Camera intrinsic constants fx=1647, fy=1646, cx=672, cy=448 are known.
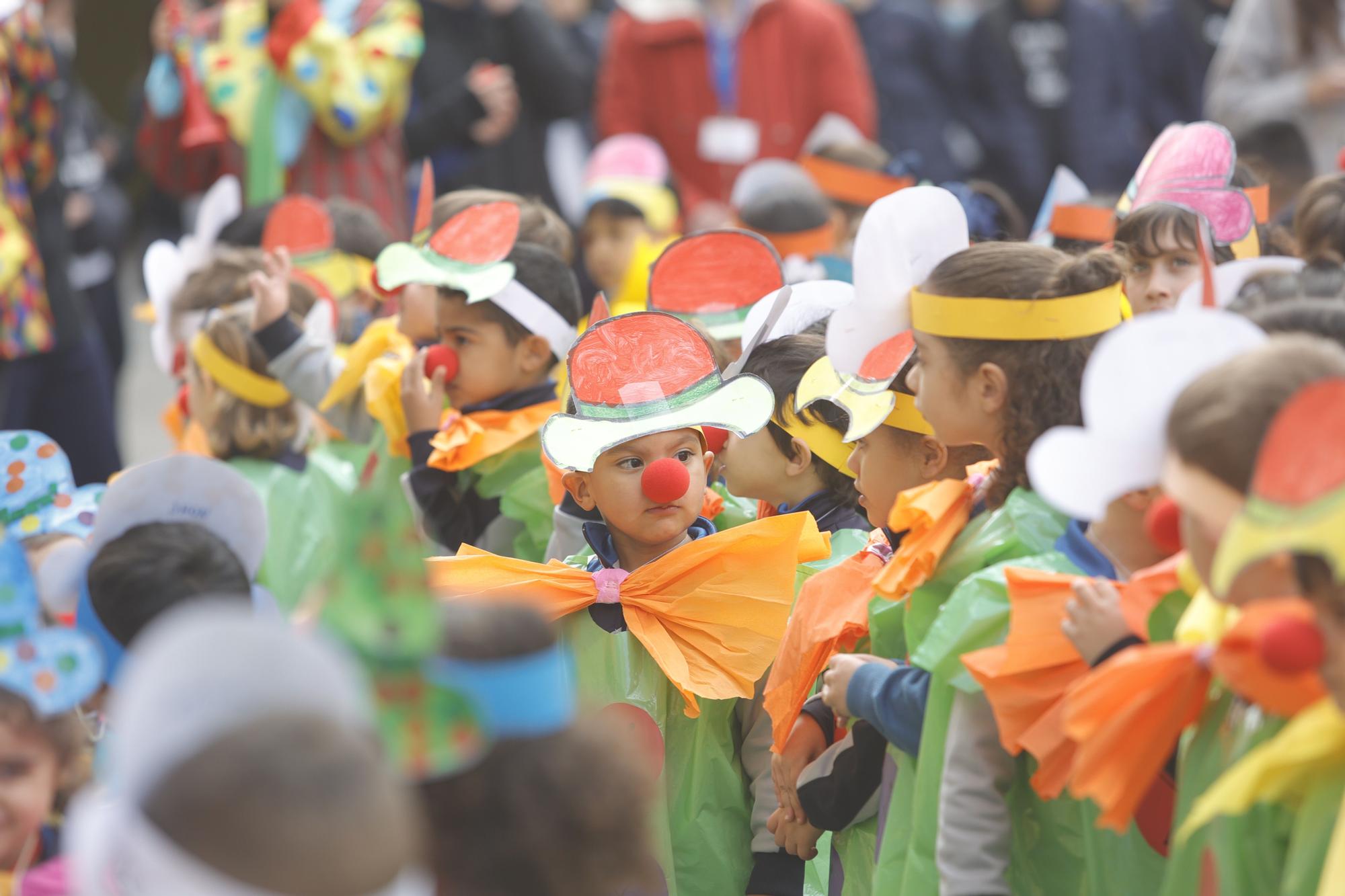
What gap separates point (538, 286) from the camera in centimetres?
375

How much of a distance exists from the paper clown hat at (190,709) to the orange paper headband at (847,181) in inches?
168

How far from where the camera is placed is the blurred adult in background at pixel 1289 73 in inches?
206

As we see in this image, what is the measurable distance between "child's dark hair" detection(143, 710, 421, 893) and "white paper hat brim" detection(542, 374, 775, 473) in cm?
135

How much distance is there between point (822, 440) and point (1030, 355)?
0.63 metres

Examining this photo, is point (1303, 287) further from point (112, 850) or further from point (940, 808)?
point (112, 850)

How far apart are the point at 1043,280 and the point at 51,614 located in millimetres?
1852

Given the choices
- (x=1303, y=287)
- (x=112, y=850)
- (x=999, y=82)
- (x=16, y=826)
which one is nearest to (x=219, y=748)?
(x=112, y=850)

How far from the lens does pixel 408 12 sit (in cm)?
592

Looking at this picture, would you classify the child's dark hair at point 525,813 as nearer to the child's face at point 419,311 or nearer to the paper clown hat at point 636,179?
the child's face at point 419,311

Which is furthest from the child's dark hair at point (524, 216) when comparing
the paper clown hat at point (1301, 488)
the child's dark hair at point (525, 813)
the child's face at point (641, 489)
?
the paper clown hat at point (1301, 488)

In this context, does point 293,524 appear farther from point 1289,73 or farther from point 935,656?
point 1289,73

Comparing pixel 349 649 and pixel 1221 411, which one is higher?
pixel 1221 411

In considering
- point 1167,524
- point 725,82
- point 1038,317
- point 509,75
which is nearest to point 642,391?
point 1038,317

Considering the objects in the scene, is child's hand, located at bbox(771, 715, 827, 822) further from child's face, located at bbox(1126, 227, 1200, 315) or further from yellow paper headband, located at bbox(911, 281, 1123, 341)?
child's face, located at bbox(1126, 227, 1200, 315)
